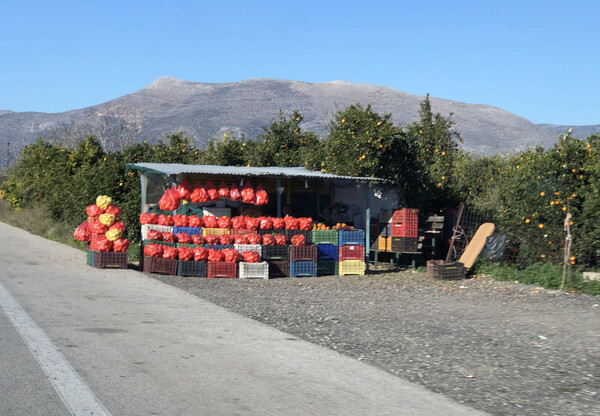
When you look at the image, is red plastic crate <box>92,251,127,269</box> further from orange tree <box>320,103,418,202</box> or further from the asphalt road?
orange tree <box>320,103,418,202</box>

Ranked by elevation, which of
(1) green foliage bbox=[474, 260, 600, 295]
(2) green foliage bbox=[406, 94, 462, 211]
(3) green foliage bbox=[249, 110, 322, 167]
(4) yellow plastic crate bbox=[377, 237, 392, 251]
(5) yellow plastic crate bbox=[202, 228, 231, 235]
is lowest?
(1) green foliage bbox=[474, 260, 600, 295]

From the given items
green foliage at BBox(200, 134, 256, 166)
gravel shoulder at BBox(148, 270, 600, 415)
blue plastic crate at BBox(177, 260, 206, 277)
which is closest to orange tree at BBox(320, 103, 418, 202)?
gravel shoulder at BBox(148, 270, 600, 415)

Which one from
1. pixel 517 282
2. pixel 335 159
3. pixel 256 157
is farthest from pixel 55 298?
pixel 256 157

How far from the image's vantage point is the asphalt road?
19.3 feet

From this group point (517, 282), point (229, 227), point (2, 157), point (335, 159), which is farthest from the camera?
point (2, 157)

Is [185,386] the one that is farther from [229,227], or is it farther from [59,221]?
[59,221]

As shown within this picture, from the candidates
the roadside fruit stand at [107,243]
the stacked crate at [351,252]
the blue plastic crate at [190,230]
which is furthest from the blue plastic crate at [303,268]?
the roadside fruit stand at [107,243]

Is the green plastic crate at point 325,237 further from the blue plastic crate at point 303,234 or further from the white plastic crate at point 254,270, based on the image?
the white plastic crate at point 254,270

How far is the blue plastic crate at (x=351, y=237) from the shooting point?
18.5 metres

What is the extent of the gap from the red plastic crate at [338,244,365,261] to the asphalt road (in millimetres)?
7058

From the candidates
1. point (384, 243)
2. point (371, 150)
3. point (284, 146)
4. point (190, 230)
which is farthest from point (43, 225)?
point (384, 243)

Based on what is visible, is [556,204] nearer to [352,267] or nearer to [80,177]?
[352,267]

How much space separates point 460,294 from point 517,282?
206cm

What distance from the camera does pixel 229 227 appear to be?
17.9 m
